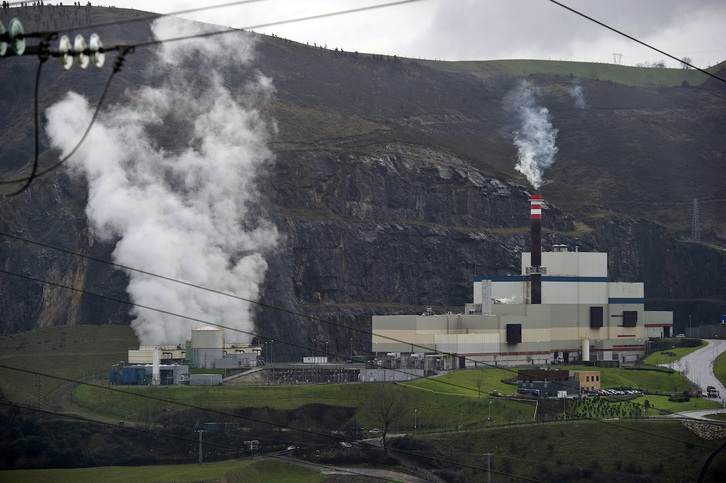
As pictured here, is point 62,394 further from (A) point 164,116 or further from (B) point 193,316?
(A) point 164,116

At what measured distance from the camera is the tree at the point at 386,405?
3804 inches

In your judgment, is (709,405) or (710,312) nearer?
(709,405)

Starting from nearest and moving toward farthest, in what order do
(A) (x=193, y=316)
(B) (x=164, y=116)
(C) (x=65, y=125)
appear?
(A) (x=193, y=316) < (C) (x=65, y=125) < (B) (x=164, y=116)

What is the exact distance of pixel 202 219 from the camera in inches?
5315

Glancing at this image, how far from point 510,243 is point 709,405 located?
6519 centimetres

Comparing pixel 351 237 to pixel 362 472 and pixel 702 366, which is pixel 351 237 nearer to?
pixel 702 366

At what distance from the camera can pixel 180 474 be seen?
82.7 m

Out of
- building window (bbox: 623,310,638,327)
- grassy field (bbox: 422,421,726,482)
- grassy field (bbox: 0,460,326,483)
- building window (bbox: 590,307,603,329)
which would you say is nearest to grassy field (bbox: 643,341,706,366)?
building window (bbox: 623,310,638,327)

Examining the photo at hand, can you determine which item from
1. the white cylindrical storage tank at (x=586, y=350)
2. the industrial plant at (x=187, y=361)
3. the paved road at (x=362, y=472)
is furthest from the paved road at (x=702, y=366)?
the industrial plant at (x=187, y=361)

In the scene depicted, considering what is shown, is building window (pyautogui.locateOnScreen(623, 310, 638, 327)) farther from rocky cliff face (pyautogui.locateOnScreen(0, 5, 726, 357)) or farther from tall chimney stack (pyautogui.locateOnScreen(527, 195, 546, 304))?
rocky cliff face (pyautogui.locateOnScreen(0, 5, 726, 357))

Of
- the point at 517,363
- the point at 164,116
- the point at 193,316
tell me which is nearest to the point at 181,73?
A: the point at 164,116

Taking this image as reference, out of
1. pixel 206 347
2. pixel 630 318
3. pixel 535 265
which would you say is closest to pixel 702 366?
pixel 630 318

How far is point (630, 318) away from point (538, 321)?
17.4m

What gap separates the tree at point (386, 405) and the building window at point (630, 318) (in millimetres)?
48177
